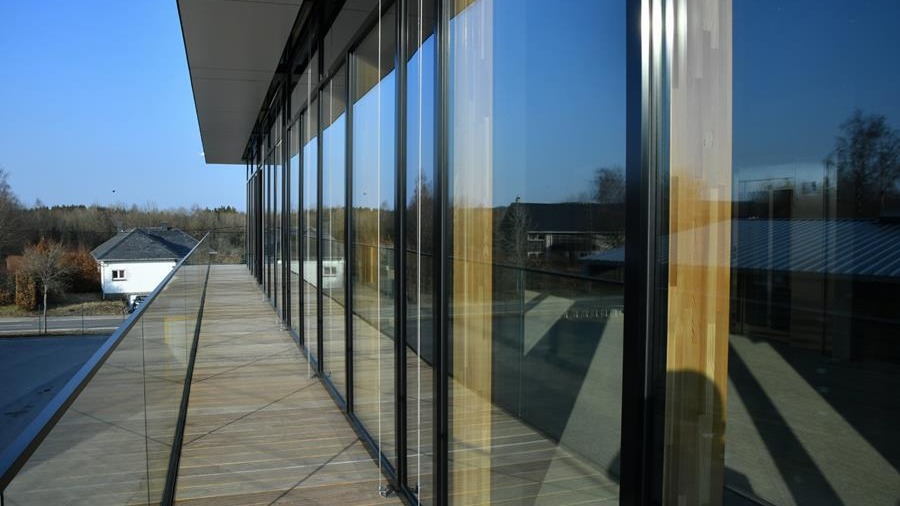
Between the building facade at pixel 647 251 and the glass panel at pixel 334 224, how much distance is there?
163cm

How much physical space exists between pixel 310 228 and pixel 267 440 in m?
2.63

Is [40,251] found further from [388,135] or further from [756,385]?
[756,385]

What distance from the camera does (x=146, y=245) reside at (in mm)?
27547

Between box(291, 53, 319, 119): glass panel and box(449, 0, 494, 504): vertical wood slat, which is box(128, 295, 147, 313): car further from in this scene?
box(291, 53, 319, 119): glass panel

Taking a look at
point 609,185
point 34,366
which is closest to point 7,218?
point 34,366

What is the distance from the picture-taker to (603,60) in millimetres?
1496

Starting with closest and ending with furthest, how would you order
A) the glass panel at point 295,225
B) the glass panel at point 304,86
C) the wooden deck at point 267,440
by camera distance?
the wooden deck at point 267,440
the glass panel at point 304,86
the glass panel at point 295,225

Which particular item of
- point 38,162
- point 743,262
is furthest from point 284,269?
point 38,162

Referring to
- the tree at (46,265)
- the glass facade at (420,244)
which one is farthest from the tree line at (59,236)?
the glass facade at (420,244)

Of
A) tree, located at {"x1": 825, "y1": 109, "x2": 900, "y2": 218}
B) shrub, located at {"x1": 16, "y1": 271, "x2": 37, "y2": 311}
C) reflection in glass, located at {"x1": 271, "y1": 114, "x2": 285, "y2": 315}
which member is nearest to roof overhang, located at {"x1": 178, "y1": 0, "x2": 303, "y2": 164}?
reflection in glass, located at {"x1": 271, "y1": 114, "x2": 285, "y2": 315}

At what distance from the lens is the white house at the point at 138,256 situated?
23906mm

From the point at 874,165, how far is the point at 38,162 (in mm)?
87256

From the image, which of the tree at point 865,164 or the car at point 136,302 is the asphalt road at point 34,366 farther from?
the tree at point 865,164

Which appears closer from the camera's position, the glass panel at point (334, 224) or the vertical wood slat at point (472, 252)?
the vertical wood slat at point (472, 252)
